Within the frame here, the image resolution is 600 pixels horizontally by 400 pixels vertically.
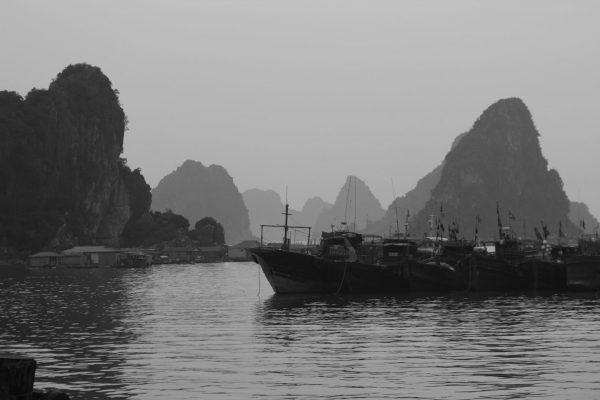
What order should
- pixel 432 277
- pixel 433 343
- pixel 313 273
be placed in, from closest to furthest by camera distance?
pixel 433 343, pixel 313 273, pixel 432 277

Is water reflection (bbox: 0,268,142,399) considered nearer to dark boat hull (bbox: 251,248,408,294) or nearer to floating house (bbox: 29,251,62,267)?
dark boat hull (bbox: 251,248,408,294)

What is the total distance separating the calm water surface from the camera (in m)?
25.8

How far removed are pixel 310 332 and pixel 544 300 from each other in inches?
1233

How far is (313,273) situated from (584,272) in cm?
2719

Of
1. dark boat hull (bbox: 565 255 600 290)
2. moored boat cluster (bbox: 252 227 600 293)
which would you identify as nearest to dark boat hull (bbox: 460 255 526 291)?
moored boat cluster (bbox: 252 227 600 293)

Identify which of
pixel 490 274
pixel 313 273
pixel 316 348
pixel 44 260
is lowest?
pixel 316 348

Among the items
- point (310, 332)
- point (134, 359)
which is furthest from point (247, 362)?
point (310, 332)

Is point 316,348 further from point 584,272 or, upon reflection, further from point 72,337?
point 584,272

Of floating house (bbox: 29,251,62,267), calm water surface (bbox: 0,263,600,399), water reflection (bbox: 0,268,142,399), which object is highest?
floating house (bbox: 29,251,62,267)

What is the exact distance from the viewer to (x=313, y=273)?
231 ft

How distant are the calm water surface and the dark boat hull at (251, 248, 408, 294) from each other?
4.92 m

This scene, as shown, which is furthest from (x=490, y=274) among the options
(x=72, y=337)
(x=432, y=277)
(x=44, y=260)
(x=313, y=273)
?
(x=44, y=260)

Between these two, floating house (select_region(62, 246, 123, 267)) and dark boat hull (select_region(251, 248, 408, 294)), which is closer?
dark boat hull (select_region(251, 248, 408, 294))

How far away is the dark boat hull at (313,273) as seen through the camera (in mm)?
69250
